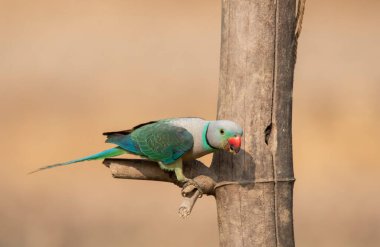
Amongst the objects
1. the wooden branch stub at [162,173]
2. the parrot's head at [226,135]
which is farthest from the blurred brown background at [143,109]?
the parrot's head at [226,135]

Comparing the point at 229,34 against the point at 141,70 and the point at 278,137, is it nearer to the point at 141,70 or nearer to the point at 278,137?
the point at 278,137

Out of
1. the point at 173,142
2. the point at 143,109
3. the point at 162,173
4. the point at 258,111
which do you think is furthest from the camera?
the point at 143,109

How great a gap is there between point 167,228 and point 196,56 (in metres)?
2.50

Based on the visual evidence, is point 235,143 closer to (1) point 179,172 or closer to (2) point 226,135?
(2) point 226,135

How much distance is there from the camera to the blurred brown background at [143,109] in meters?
10.3

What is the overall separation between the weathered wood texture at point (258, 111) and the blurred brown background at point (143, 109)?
468 centimetres

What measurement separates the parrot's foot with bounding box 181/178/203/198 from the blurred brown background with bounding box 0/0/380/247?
4582 mm

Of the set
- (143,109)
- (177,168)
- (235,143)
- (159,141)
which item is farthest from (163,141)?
(143,109)

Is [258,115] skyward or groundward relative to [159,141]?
skyward

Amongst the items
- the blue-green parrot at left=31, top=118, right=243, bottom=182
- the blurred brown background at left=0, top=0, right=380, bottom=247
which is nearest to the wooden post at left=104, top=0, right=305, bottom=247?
the blue-green parrot at left=31, top=118, right=243, bottom=182

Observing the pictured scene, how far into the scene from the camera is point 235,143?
5293 mm

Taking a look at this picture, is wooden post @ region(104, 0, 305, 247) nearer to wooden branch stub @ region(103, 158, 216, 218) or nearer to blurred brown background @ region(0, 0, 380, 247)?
wooden branch stub @ region(103, 158, 216, 218)

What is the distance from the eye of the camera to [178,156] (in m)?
5.57

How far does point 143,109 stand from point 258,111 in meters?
5.97
